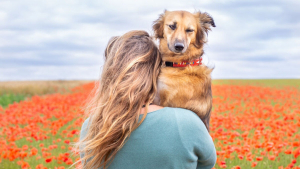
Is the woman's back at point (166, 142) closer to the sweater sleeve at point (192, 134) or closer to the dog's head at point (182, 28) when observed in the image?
the sweater sleeve at point (192, 134)

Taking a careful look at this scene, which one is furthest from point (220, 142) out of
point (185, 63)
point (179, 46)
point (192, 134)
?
point (192, 134)

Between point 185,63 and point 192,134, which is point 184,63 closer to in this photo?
point 185,63

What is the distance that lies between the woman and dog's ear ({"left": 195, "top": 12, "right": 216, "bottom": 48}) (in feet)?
5.29

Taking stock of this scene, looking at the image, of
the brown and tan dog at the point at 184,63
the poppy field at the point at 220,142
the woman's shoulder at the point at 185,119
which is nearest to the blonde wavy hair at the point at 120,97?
the woman's shoulder at the point at 185,119

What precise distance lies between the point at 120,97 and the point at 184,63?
1578 millimetres

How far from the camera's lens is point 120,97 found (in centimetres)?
193

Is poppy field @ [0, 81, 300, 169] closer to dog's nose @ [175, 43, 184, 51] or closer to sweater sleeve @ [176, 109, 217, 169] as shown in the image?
sweater sleeve @ [176, 109, 217, 169]

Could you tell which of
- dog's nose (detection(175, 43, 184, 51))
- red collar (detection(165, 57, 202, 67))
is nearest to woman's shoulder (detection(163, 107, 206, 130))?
red collar (detection(165, 57, 202, 67))

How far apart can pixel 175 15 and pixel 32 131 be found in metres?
4.10

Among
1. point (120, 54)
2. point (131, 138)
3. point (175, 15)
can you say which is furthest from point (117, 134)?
point (175, 15)

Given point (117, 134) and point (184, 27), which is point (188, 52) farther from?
point (117, 134)

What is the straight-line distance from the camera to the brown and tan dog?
295 cm

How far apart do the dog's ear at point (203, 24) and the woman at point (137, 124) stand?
1611mm

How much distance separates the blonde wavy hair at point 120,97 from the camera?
1872mm
